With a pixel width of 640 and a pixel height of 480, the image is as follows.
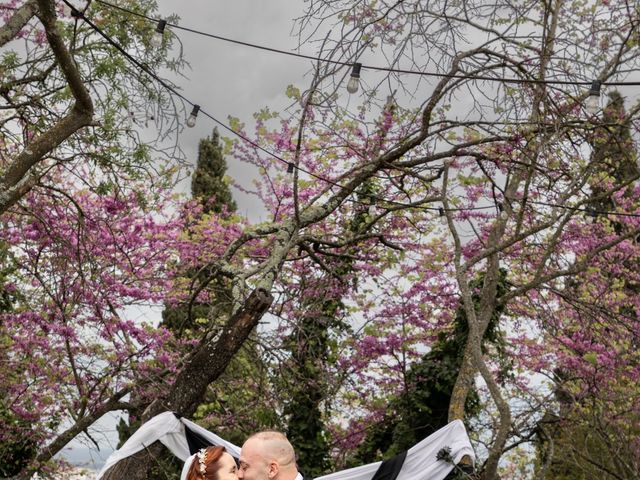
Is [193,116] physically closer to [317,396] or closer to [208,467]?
[208,467]

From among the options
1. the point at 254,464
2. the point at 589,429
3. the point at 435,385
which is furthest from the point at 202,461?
the point at 589,429

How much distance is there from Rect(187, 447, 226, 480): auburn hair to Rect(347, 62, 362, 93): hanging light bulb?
2.71 meters

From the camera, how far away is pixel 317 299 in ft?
30.2

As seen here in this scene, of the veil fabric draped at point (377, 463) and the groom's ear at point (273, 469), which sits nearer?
the groom's ear at point (273, 469)

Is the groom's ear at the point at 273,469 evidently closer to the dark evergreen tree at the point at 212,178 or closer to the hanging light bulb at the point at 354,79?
the hanging light bulb at the point at 354,79

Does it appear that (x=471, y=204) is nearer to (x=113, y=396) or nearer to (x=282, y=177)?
(x=282, y=177)

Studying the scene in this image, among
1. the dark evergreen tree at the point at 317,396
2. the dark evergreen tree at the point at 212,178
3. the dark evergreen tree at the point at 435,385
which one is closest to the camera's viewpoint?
the dark evergreen tree at the point at 435,385

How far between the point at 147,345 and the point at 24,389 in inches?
59.9

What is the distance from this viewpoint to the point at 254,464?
2.98 m

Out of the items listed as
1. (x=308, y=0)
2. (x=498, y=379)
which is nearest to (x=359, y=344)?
(x=498, y=379)

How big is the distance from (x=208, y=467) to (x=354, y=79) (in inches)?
114

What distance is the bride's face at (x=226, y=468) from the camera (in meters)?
2.93

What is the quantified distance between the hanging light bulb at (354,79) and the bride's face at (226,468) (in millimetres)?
2728

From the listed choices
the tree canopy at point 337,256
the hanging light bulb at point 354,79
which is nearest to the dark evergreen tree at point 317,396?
the tree canopy at point 337,256
